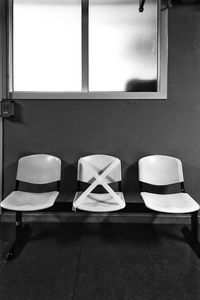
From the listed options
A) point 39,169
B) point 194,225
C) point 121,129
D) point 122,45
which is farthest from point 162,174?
point 122,45

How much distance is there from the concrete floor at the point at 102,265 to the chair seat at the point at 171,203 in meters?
0.42

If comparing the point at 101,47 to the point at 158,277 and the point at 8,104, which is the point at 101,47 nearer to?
the point at 8,104

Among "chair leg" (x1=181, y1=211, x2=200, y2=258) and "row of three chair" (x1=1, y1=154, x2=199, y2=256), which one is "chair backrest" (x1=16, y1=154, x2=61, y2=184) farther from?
"chair leg" (x1=181, y1=211, x2=200, y2=258)

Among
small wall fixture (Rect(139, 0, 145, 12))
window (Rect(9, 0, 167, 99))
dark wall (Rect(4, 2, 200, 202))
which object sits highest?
small wall fixture (Rect(139, 0, 145, 12))

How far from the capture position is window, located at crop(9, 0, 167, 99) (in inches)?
104

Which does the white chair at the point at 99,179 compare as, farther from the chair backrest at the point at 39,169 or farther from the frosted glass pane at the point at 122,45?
the frosted glass pane at the point at 122,45

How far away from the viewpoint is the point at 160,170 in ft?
8.25

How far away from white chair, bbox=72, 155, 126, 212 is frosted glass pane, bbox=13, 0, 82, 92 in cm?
88

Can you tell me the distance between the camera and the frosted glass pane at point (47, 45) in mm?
2654

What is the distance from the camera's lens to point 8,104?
8.64 ft

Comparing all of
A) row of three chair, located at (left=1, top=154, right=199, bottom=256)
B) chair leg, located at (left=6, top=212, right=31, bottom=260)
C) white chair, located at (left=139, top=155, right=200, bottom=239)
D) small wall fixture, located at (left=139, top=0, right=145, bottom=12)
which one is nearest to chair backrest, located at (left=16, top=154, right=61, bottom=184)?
row of three chair, located at (left=1, top=154, right=199, bottom=256)

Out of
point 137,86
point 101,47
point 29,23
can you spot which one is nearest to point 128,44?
point 101,47

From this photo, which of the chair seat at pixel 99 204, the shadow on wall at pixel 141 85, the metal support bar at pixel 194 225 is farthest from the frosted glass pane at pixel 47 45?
the metal support bar at pixel 194 225

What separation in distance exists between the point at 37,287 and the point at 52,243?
60cm
